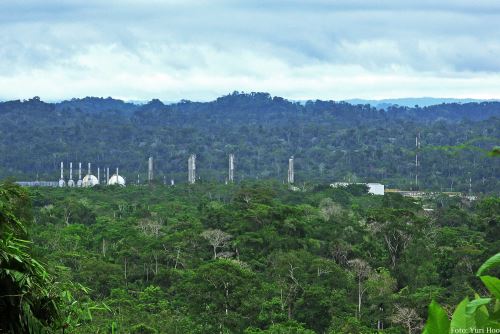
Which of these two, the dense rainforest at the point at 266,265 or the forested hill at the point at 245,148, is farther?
the forested hill at the point at 245,148

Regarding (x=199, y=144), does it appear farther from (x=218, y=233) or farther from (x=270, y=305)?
(x=270, y=305)

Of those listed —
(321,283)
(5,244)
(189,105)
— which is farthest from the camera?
(189,105)

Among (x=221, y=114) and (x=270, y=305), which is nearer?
(x=270, y=305)

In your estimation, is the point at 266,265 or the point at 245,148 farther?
the point at 245,148

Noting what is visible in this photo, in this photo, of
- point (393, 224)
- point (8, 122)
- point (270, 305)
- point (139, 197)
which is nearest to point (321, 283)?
point (270, 305)

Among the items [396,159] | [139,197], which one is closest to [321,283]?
[139,197]

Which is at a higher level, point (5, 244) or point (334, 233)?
point (5, 244)

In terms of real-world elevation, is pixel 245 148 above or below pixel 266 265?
above

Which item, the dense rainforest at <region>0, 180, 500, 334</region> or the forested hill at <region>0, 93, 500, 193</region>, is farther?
the forested hill at <region>0, 93, 500, 193</region>

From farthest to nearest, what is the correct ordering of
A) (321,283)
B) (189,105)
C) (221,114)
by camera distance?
(189,105), (221,114), (321,283)
